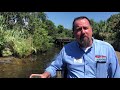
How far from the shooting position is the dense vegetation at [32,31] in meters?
2.85

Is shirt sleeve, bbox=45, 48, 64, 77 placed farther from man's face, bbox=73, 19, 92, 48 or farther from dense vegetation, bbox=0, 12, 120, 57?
dense vegetation, bbox=0, 12, 120, 57

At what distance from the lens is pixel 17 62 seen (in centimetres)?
303

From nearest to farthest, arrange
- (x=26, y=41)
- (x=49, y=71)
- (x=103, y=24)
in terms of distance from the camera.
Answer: (x=49, y=71) → (x=103, y=24) → (x=26, y=41)

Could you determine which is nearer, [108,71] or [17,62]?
[108,71]

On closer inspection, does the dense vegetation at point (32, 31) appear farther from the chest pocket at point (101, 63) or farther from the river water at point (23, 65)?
the chest pocket at point (101, 63)

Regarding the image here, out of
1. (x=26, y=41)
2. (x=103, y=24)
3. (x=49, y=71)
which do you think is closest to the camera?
(x=49, y=71)

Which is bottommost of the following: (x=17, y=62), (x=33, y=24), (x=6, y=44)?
(x=17, y=62)

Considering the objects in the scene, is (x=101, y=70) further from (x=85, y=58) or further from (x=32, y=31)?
(x=32, y=31)

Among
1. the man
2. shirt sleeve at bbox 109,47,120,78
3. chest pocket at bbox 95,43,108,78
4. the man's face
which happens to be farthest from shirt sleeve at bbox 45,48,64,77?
shirt sleeve at bbox 109,47,120,78

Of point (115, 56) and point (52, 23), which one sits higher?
point (52, 23)

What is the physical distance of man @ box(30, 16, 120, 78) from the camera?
7.42 ft
